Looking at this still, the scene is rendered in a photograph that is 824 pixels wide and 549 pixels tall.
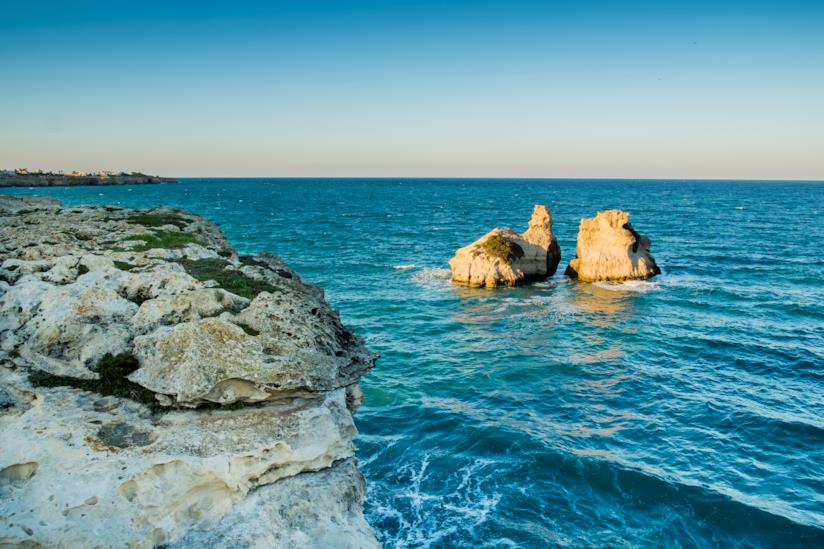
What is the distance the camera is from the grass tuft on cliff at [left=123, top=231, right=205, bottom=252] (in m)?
23.9

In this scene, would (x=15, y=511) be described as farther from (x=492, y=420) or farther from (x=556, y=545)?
(x=492, y=420)

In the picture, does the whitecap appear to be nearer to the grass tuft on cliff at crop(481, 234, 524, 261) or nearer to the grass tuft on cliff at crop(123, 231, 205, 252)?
the grass tuft on cliff at crop(481, 234, 524, 261)

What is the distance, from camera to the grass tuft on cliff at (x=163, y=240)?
23.9 m

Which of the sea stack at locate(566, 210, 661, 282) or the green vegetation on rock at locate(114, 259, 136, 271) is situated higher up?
the green vegetation on rock at locate(114, 259, 136, 271)

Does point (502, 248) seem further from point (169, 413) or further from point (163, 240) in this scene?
point (169, 413)

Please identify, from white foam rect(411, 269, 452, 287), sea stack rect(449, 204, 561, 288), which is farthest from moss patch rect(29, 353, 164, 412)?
sea stack rect(449, 204, 561, 288)

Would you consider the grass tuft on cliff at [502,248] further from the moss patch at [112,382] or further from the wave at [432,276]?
the moss patch at [112,382]

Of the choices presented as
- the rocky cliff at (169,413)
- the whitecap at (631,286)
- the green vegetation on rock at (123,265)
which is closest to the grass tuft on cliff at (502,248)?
the whitecap at (631,286)

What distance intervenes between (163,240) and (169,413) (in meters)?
15.8

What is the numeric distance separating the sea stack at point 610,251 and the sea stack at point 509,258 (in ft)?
10.4

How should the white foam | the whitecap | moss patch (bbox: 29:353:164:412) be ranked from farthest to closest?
the white foam → the whitecap → moss patch (bbox: 29:353:164:412)

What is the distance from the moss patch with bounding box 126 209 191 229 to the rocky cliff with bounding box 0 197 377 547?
13.9 metres

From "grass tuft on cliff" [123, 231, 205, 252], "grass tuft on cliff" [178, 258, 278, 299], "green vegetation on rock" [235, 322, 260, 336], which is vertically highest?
"grass tuft on cliff" [123, 231, 205, 252]

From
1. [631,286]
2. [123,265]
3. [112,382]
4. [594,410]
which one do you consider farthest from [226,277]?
[631,286]
